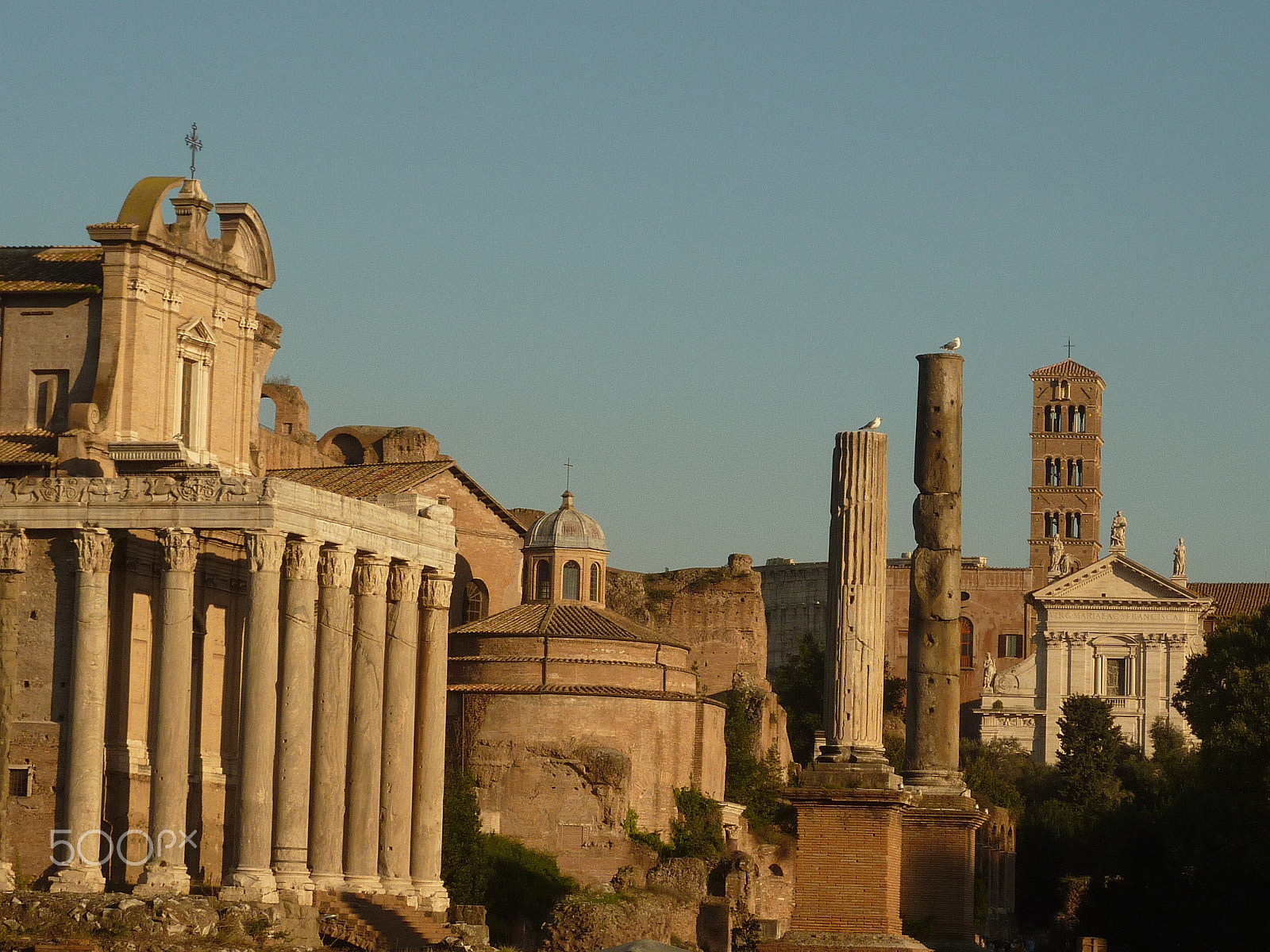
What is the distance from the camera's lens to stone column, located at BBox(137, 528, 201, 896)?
33500 mm

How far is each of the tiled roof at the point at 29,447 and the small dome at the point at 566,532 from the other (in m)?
17.5

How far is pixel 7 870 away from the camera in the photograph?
34.0 metres

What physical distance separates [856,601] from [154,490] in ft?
38.9

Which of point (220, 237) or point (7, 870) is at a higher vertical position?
point (220, 237)

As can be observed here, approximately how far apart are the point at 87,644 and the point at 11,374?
604 cm

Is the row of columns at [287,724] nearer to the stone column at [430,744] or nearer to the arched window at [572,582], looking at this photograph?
the stone column at [430,744]

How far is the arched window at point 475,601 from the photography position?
53.7 metres

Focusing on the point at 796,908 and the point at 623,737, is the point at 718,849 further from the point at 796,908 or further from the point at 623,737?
the point at 796,908

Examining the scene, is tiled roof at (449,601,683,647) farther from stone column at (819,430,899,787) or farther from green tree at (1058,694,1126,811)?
stone column at (819,430,899,787)

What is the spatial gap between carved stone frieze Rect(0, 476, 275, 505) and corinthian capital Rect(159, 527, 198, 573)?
442 millimetres

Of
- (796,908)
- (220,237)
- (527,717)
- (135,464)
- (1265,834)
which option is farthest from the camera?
(527,717)

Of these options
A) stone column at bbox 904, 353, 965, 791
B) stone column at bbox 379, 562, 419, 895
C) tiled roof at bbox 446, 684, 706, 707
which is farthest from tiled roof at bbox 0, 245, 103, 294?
stone column at bbox 904, 353, 965, 791

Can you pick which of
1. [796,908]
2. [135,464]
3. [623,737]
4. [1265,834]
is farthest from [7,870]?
[1265,834]

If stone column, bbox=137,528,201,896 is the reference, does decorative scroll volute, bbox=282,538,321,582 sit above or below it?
above
